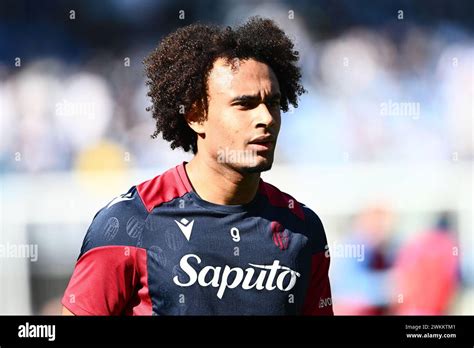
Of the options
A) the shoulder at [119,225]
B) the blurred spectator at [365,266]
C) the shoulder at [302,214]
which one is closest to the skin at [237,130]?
the shoulder at [302,214]

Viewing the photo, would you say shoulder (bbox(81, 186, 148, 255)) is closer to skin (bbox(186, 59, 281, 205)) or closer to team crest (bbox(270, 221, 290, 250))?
skin (bbox(186, 59, 281, 205))

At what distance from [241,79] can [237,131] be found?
0.23 m

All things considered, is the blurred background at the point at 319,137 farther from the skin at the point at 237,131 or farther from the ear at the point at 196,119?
the skin at the point at 237,131

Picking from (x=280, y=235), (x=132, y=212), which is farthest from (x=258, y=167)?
(x=132, y=212)

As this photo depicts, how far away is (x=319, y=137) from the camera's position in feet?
16.9

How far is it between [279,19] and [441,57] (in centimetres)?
128

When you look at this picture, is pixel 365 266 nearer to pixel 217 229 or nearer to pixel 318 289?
pixel 318 289

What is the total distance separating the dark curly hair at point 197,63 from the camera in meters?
3.57

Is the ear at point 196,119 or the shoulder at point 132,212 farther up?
the ear at point 196,119

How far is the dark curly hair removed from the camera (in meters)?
3.57

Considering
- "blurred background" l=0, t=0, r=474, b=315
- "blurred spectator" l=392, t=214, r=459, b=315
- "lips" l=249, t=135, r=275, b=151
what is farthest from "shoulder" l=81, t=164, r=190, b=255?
"blurred spectator" l=392, t=214, r=459, b=315

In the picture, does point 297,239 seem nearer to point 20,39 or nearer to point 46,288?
point 46,288

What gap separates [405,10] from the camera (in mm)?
5316

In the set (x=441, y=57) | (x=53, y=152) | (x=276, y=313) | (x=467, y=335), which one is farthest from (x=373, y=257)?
(x=53, y=152)
